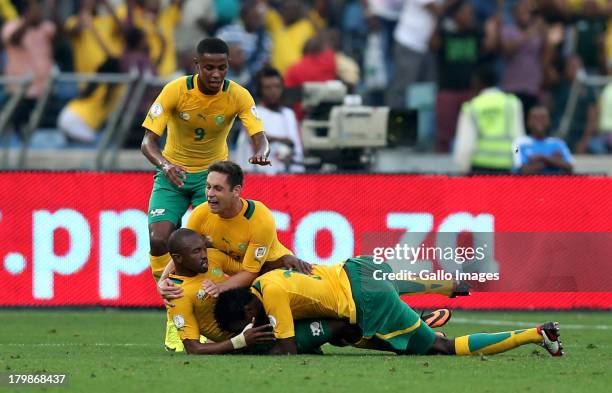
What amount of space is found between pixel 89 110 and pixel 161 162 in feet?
22.7

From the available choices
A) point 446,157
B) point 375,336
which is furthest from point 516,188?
point 375,336

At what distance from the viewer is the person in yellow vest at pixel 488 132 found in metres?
17.9

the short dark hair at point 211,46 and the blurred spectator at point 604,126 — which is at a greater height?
the short dark hair at point 211,46

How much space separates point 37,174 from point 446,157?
5.82m

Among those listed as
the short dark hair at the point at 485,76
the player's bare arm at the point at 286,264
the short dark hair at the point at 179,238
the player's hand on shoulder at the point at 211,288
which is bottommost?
the player's hand on shoulder at the point at 211,288

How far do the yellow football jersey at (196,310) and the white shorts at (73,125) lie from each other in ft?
24.5

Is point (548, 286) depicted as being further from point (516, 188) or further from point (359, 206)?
point (359, 206)

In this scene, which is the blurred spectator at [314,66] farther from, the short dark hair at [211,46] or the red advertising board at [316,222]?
the short dark hair at [211,46]

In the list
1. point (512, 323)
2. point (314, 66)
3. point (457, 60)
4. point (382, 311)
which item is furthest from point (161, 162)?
point (457, 60)

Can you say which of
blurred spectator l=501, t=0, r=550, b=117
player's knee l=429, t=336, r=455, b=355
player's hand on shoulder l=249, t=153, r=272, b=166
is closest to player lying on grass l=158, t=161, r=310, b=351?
player's hand on shoulder l=249, t=153, r=272, b=166

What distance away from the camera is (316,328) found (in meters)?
10.5

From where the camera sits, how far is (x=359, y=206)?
49.8ft

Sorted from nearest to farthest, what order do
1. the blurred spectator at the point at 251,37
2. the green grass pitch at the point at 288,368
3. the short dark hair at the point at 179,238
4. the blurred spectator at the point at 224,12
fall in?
the green grass pitch at the point at 288,368 → the short dark hair at the point at 179,238 → the blurred spectator at the point at 251,37 → the blurred spectator at the point at 224,12

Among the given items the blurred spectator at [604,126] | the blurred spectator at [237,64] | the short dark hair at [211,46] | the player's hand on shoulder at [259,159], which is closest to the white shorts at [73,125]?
the blurred spectator at [237,64]
